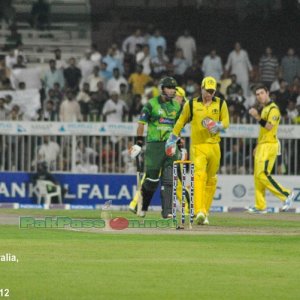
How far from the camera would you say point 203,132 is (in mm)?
21734

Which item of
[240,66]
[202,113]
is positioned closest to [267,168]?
[202,113]

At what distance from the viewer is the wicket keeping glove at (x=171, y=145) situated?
2172 cm

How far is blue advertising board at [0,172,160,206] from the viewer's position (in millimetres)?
30281

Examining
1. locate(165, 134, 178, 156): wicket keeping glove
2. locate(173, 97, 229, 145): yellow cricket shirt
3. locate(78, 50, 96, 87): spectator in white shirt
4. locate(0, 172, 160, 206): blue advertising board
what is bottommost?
locate(0, 172, 160, 206): blue advertising board

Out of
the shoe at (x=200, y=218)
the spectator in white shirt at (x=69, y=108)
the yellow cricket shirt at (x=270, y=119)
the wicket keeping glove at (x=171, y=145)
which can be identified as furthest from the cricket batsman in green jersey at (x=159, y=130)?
the spectator in white shirt at (x=69, y=108)

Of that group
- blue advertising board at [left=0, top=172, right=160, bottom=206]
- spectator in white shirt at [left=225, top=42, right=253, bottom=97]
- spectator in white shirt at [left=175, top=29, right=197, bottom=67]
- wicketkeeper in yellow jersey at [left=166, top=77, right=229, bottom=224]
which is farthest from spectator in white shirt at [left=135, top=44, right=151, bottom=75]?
wicketkeeper in yellow jersey at [left=166, top=77, right=229, bottom=224]

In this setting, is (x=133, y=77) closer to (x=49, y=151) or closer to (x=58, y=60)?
(x=58, y=60)

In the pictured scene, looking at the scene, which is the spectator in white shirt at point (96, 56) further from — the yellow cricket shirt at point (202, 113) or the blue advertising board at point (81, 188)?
the yellow cricket shirt at point (202, 113)

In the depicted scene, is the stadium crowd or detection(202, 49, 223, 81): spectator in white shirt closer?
the stadium crowd

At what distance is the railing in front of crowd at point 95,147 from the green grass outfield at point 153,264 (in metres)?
8.95

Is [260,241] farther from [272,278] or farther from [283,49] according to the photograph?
[283,49]

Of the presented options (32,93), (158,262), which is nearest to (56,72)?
(32,93)

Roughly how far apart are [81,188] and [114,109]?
261 cm

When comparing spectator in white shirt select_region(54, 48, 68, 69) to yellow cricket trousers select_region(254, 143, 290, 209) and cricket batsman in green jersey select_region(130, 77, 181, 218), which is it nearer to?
yellow cricket trousers select_region(254, 143, 290, 209)
